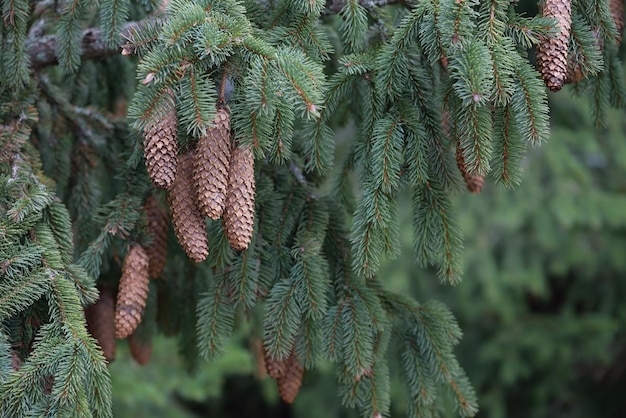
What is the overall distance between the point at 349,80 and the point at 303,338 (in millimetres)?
660

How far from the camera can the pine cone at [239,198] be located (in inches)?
57.5

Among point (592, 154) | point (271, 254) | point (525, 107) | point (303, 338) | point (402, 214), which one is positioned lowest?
point (402, 214)

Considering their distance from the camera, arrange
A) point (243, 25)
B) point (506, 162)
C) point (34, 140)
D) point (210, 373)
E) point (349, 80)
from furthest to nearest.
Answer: point (210, 373) < point (34, 140) < point (349, 80) < point (506, 162) < point (243, 25)

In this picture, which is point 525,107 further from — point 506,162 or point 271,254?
point 271,254

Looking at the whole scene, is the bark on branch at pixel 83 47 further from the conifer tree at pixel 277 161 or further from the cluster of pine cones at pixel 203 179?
the cluster of pine cones at pixel 203 179

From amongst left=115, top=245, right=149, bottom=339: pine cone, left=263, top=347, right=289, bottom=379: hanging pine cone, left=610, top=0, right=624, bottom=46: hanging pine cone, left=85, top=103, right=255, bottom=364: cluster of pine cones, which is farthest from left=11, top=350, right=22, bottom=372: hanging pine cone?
left=610, top=0, right=624, bottom=46: hanging pine cone

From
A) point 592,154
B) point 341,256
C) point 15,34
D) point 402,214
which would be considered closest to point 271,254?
point 341,256

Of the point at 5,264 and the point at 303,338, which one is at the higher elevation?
the point at 5,264

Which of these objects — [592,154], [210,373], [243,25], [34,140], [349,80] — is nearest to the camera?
[243,25]

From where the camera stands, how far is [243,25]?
1.45 metres

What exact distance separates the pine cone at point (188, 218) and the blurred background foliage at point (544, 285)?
10.4 feet

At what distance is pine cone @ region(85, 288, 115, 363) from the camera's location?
77.9 inches

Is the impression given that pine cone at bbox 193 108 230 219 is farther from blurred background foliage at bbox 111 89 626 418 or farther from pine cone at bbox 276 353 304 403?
blurred background foliage at bbox 111 89 626 418

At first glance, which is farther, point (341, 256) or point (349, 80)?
point (341, 256)
